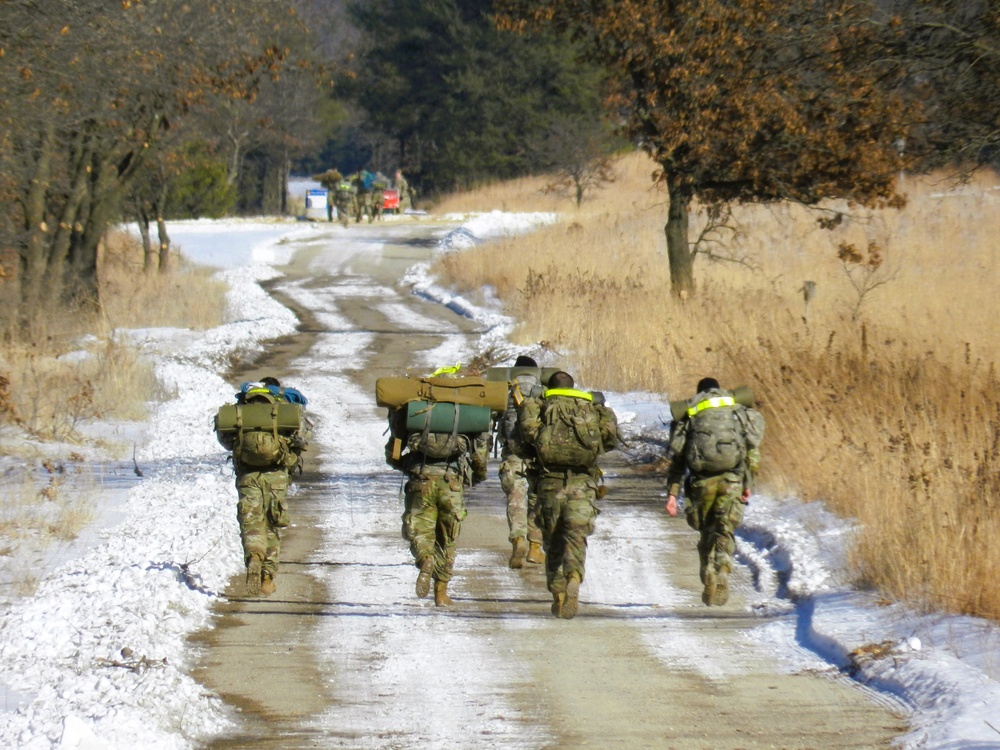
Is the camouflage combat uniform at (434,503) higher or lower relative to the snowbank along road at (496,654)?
higher

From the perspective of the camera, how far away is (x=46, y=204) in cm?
2345

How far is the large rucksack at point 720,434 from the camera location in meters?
8.22

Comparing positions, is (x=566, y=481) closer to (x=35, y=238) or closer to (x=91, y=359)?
(x=91, y=359)

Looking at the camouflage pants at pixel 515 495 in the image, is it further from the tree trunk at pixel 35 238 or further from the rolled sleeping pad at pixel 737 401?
the tree trunk at pixel 35 238

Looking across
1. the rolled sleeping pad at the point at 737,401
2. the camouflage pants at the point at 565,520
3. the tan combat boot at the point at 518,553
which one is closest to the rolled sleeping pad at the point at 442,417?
the camouflage pants at the point at 565,520

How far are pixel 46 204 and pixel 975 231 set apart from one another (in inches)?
832

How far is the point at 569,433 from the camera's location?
8203 millimetres

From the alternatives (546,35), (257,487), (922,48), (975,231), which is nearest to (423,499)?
(257,487)

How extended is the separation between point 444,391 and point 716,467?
175cm

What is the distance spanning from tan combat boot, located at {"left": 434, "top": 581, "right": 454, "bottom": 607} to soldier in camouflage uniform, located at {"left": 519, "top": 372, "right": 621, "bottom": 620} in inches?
27.0

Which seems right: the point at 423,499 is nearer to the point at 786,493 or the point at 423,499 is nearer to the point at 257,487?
the point at 257,487

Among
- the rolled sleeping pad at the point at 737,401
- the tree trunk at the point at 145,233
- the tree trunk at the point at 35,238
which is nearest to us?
the rolled sleeping pad at the point at 737,401

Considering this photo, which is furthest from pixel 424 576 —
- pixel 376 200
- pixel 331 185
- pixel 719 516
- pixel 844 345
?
pixel 331 185

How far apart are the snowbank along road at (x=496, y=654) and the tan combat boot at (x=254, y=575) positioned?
0.30 feet
